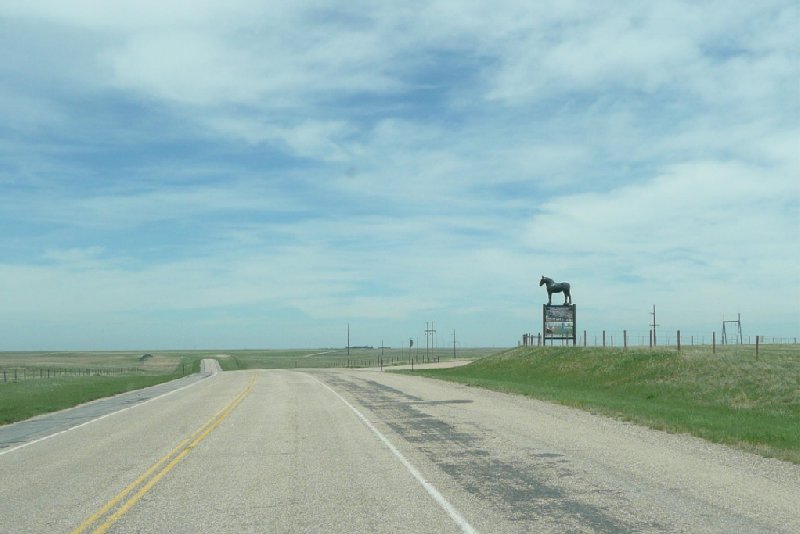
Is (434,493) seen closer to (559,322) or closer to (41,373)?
(559,322)

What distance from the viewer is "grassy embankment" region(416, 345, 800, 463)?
18.3m

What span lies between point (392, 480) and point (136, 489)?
385 cm

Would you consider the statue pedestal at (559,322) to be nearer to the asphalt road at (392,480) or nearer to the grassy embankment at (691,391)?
the grassy embankment at (691,391)

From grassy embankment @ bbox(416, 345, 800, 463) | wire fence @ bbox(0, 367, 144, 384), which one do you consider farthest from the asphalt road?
wire fence @ bbox(0, 367, 144, 384)

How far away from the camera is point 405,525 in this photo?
8.79 meters

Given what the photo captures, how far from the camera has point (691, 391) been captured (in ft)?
103

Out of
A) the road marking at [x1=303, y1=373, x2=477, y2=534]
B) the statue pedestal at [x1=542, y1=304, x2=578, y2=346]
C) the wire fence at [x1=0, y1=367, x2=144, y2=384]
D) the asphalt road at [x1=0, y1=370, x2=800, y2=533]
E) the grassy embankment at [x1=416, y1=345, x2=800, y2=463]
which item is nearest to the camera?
the road marking at [x1=303, y1=373, x2=477, y2=534]

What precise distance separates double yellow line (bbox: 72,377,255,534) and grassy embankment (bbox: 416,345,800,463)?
1107 centimetres

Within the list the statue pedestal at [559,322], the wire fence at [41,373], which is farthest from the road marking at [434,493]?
the wire fence at [41,373]

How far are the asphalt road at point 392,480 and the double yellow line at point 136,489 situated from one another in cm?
5

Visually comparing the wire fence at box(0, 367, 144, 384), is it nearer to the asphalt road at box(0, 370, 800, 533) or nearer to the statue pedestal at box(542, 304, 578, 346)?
the statue pedestal at box(542, 304, 578, 346)

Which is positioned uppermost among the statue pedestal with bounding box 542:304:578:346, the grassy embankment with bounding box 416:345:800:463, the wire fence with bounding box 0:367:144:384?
the statue pedestal with bounding box 542:304:578:346

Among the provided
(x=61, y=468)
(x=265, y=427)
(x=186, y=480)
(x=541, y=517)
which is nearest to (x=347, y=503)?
(x=541, y=517)

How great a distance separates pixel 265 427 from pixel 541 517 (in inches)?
497
